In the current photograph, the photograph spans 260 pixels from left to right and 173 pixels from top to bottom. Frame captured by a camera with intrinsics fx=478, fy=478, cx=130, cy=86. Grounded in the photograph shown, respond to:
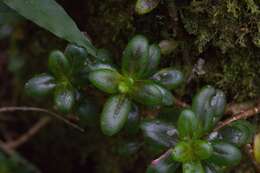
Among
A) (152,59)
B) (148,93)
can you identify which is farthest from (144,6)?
(148,93)

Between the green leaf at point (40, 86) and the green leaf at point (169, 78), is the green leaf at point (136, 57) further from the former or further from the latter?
the green leaf at point (40, 86)

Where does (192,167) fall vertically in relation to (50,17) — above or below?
below

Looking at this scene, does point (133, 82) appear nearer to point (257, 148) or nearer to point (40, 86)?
point (40, 86)

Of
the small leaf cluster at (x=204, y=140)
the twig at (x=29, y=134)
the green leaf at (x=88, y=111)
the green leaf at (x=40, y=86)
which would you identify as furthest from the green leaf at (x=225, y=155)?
the twig at (x=29, y=134)

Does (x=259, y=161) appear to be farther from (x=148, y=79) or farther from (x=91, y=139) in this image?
(x=91, y=139)

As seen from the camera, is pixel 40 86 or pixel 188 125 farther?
pixel 40 86

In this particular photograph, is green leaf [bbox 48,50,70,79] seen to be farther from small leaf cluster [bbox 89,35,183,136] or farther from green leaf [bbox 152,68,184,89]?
green leaf [bbox 152,68,184,89]
